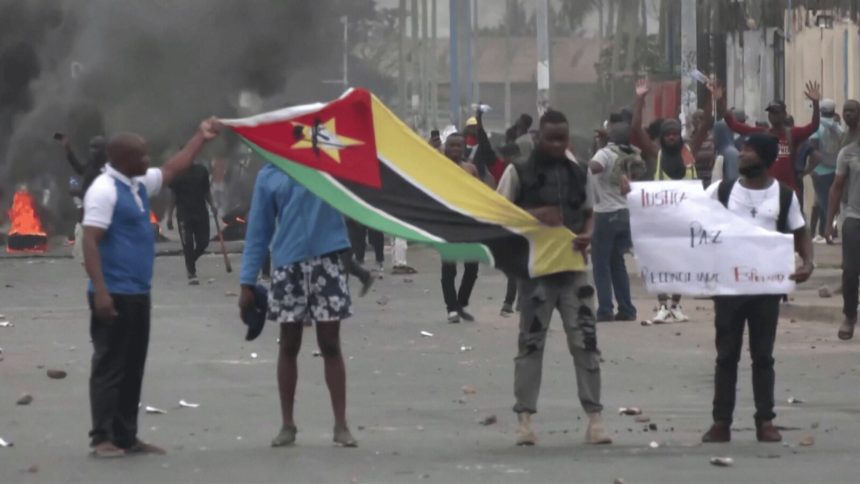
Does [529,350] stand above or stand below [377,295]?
above

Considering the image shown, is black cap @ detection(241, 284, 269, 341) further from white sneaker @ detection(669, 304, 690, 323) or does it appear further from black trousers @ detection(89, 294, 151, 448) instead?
white sneaker @ detection(669, 304, 690, 323)

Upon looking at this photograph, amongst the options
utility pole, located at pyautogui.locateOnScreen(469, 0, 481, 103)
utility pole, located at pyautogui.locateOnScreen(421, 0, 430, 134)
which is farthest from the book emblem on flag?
utility pole, located at pyautogui.locateOnScreen(469, 0, 481, 103)

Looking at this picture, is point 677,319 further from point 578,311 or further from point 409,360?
point 578,311

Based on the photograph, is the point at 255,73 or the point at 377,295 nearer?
the point at 377,295

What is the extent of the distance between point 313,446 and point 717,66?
105ft

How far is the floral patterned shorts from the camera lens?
956 centimetres

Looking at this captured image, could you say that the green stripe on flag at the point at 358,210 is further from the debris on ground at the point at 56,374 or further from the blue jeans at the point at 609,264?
the blue jeans at the point at 609,264

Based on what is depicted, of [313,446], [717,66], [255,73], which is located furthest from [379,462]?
[717,66]

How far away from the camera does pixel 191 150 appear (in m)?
9.56

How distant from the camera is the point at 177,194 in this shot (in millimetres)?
22078

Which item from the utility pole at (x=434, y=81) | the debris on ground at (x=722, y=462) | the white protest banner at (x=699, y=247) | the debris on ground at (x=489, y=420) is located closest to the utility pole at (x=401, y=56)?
the utility pole at (x=434, y=81)

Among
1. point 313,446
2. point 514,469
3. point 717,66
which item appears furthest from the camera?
point 717,66

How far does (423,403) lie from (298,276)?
2.04 meters

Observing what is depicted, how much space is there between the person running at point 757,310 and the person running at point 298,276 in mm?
1789
